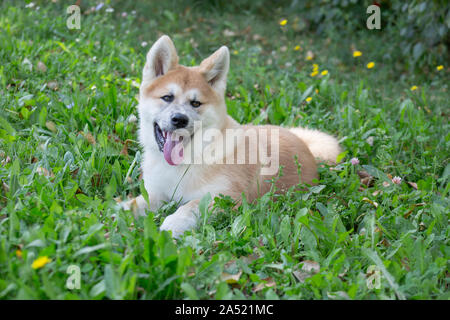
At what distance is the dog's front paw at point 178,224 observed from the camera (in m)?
2.95

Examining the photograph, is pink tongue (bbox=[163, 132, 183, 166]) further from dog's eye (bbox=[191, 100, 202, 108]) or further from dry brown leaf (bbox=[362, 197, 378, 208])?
dry brown leaf (bbox=[362, 197, 378, 208])

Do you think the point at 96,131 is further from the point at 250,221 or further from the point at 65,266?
the point at 65,266

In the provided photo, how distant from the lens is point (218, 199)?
310 centimetres

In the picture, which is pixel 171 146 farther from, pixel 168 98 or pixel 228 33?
pixel 228 33

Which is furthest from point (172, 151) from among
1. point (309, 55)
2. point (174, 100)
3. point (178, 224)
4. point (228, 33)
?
point (228, 33)

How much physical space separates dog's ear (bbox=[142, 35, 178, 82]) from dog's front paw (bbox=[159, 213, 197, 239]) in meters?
1.07

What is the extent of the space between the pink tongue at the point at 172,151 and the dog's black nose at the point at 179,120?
105 millimetres

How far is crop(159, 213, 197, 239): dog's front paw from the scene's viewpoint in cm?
295

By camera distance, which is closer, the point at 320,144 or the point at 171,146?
the point at 171,146

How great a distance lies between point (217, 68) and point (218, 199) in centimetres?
101

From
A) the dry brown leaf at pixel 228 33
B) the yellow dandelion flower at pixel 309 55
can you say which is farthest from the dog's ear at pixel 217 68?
the dry brown leaf at pixel 228 33

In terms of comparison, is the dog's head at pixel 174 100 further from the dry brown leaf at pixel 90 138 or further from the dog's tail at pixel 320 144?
the dog's tail at pixel 320 144

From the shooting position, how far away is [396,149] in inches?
169
